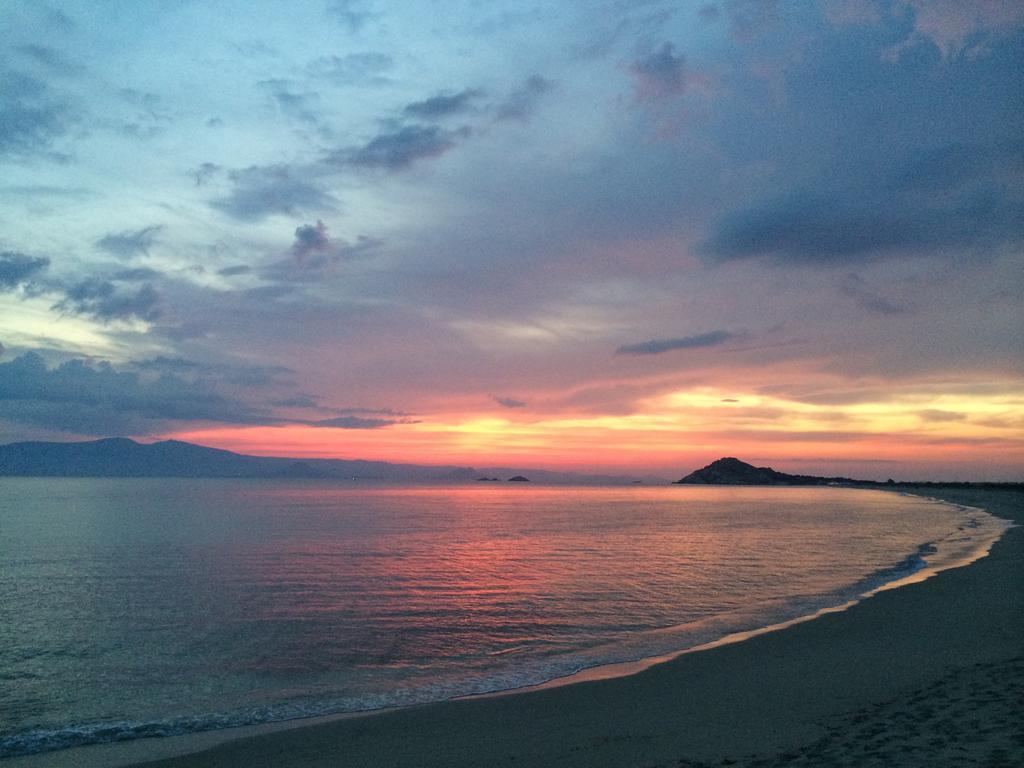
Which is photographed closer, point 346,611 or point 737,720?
point 737,720

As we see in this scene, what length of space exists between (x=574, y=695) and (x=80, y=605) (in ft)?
78.0

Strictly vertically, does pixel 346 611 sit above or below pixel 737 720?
below

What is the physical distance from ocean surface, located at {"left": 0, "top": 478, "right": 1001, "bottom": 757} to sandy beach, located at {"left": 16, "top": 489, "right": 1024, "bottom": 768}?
200 centimetres

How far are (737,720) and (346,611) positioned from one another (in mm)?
18014

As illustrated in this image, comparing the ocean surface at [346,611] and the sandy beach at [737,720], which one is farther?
the ocean surface at [346,611]

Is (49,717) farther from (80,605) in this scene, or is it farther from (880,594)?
(880,594)

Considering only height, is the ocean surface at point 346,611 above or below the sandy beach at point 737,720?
below

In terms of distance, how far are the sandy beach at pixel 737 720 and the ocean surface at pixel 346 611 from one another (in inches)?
78.7

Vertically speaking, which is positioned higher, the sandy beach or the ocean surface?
the sandy beach

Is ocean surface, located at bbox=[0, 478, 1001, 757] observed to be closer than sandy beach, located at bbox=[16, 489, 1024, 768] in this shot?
No

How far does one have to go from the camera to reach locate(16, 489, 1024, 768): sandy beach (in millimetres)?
10047

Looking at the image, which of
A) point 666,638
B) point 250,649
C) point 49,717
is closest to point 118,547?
point 250,649

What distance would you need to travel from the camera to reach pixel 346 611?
84.9 feet

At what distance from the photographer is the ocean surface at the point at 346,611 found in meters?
15.7
